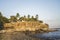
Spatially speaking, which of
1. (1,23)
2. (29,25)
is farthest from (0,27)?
(29,25)

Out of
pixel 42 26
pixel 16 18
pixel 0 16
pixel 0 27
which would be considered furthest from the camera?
pixel 16 18

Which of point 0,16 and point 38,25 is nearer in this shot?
point 0,16

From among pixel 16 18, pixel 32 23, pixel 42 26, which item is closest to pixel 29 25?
pixel 32 23

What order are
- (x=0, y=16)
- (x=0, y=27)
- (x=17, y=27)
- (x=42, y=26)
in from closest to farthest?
(x=0, y=27) → (x=0, y=16) → (x=17, y=27) → (x=42, y=26)

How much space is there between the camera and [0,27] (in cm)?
3881

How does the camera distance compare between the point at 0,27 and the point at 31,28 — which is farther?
the point at 31,28

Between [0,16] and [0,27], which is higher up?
[0,16]

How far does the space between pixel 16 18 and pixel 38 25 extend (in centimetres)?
839

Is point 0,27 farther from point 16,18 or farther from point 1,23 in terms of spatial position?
point 16,18

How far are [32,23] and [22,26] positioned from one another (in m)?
3.13

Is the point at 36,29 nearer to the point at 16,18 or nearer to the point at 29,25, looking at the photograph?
the point at 29,25

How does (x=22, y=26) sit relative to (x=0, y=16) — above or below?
below

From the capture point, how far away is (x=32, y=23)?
4588 cm

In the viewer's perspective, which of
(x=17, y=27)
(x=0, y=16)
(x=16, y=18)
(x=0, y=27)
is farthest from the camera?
(x=16, y=18)
